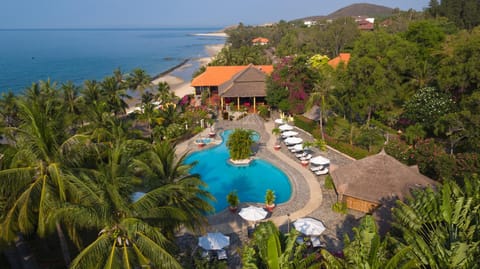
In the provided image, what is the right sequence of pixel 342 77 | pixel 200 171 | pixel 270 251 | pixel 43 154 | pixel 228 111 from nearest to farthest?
pixel 270 251 < pixel 43 154 < pixel 200 171 < pixel 342 77 < pixel 228 111

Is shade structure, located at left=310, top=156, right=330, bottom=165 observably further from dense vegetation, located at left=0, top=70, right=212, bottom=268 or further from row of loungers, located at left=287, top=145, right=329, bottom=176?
dense vegetation, located at left=0, top=70, right=212, bottom=268

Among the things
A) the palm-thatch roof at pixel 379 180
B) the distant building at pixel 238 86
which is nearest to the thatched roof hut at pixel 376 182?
the palm-thatch roof at pixel 379 180

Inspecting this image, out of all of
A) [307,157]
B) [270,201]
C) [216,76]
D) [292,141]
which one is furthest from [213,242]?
[216,76]

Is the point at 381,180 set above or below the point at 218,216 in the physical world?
above

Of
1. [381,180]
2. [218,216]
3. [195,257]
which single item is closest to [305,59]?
[381,180]

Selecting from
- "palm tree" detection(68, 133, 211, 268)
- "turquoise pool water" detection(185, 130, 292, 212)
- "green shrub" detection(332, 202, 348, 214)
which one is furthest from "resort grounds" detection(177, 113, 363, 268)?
"palm tree" detection(68, 133, 211, 268)

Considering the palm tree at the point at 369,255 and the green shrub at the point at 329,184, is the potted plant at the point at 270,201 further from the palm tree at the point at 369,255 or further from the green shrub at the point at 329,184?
the palm tree at the point at 369,255

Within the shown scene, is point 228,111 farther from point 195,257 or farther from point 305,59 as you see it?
point 195,257
